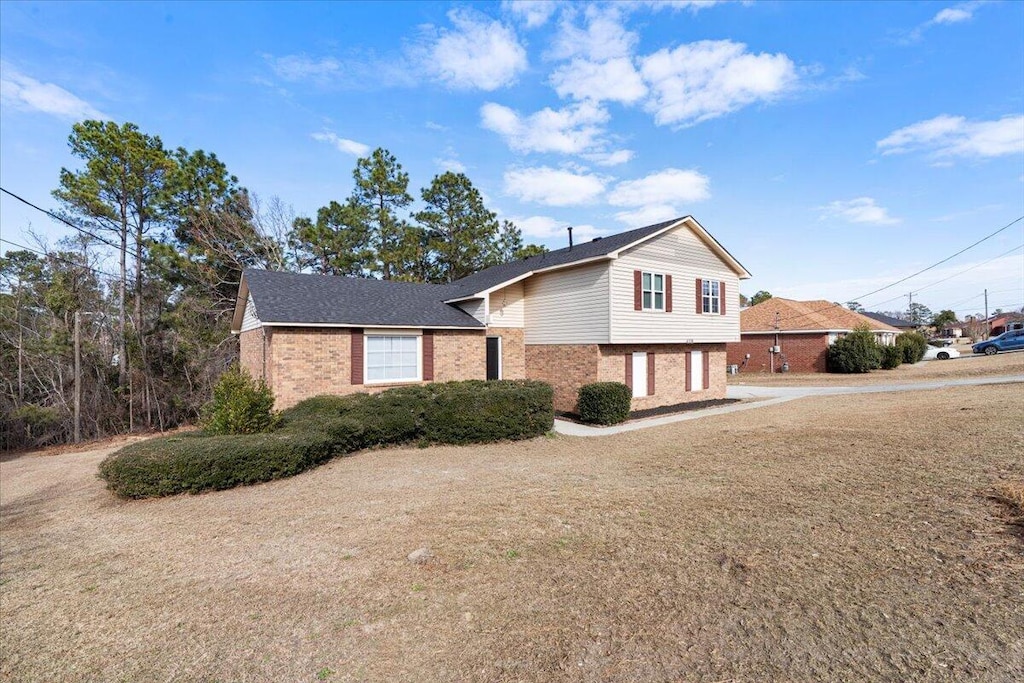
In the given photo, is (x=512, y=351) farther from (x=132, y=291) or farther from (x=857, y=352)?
(x=857, y=352)

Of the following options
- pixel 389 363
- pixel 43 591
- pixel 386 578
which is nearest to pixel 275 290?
pixel 389 363

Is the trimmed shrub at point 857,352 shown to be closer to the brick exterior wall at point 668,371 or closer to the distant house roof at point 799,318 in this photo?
the distant house roof at point 799,318

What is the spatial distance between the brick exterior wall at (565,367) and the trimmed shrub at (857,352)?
21968 millimetres

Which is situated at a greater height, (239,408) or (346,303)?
(346,303)

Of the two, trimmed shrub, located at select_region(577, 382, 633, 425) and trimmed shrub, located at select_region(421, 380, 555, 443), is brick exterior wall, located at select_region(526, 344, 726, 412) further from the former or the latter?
trimmed shrub, located at select_region(421, 380, 555, 443)

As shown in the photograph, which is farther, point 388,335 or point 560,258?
point 560,258

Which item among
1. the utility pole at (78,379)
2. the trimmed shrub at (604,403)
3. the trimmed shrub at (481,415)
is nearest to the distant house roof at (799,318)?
the trimmed shrub at (604,403)

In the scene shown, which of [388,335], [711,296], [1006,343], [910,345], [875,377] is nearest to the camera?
[388,335]

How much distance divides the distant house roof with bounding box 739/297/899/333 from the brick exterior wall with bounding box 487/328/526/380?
18.1 m

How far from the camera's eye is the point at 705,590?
4.12 meters

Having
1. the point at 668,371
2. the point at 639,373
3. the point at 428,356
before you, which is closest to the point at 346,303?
the point at 428,356

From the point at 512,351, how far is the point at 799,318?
2357 centimetres

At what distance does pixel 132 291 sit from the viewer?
2188 cm

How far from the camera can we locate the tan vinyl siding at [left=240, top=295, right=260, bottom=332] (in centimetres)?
1587
